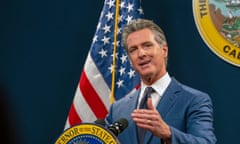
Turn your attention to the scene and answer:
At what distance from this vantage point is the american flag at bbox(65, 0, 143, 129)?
2.16m

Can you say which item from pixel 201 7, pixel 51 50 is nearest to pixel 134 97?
pixel 201 7

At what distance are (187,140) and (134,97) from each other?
1.28 feet

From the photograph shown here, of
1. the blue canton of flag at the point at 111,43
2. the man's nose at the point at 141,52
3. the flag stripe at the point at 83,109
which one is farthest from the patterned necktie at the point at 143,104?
the flag stripe at the point at 83,109

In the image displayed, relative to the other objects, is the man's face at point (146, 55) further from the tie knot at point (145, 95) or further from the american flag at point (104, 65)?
the american flag at point (104, 65)

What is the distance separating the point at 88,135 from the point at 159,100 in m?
0.39

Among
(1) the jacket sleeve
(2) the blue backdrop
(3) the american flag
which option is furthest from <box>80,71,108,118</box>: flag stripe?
(1) the jacket sleeve

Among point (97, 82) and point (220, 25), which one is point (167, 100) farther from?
point (220, 25)

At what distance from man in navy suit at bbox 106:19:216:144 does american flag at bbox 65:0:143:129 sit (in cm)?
70

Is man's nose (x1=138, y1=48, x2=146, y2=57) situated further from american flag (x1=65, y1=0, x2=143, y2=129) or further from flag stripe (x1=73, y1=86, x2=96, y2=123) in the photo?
flag stripe (x1=73, y1=86, x2=96, y2=123)

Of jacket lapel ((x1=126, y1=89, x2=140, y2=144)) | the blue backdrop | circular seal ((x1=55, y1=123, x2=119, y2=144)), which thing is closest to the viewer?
circular seal ((x1=55, y1=123, x2=119, y2=144))

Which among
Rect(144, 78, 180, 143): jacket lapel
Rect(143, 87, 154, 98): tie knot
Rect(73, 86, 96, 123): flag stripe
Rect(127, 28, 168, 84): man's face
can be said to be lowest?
Rect(73, 86, 96, 123): flag stripe

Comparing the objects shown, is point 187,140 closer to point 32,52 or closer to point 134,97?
point 134,97

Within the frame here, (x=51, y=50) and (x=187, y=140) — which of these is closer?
(x=187, y=140)

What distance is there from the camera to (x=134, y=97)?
143 cm
